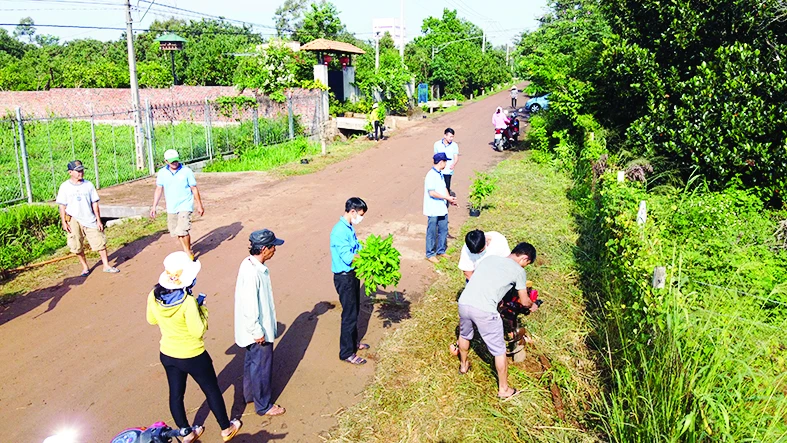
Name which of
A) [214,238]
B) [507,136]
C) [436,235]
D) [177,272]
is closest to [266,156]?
[214,238]

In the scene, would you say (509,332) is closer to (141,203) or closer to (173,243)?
(173,243)

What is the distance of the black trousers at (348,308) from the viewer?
5516 millimetres

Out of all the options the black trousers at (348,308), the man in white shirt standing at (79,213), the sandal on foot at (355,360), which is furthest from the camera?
the man in white shirt standing at (79,213)

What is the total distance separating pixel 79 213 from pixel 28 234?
9.21ft

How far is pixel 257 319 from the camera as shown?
4500 millimetres

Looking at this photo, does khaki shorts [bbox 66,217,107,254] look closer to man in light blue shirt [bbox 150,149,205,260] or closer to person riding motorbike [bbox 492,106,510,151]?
man in light blue shirt [bbox 150,149,205,260]

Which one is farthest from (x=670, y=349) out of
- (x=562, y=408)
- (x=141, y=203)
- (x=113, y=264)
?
(x=141, y=203)

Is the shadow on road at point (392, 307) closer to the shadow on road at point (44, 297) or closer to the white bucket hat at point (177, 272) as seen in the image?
the white bucket hat at point (177, 272)

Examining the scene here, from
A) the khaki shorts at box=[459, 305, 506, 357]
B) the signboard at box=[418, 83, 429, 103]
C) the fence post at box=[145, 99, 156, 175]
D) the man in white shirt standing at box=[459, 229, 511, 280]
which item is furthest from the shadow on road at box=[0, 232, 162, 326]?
the signboard at box=[418, 83, 429, 103]

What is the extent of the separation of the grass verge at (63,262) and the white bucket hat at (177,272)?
475 centimetres

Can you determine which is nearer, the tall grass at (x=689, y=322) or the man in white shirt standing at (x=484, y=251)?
the tall grass at (x=689, y=322)

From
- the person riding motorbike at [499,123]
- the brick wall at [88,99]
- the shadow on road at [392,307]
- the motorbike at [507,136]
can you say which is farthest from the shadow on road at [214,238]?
the brick wall at [88,99]

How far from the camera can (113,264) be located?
855 cm

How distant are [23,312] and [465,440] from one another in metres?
5.79
